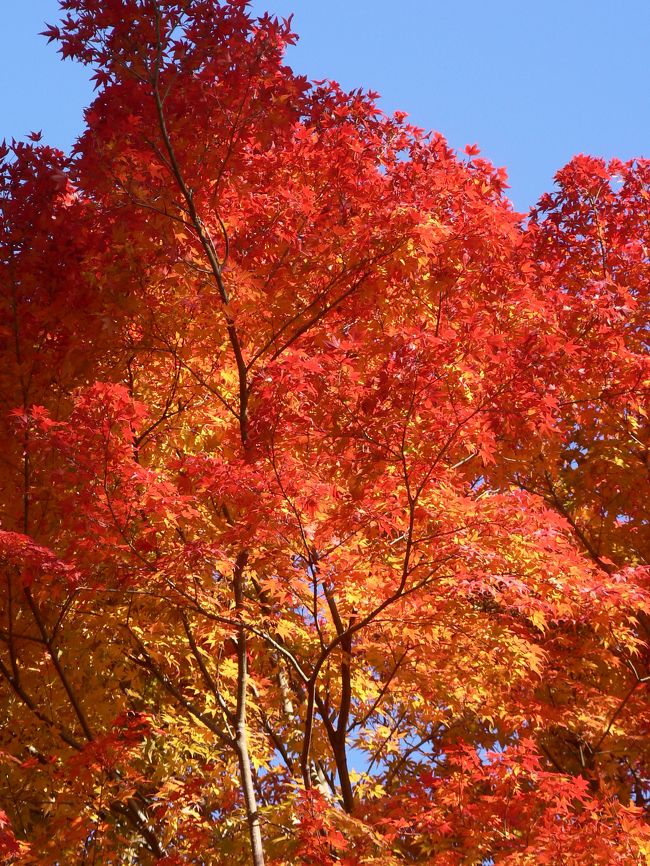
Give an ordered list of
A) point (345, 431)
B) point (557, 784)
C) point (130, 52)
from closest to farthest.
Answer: point (345, 431)
point (130, 52)
point (557, 784)

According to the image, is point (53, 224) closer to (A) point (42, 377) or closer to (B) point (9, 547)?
(A) point (42, 377)

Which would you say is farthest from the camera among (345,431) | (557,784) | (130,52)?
(557,784)

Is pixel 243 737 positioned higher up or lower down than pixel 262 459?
lower down

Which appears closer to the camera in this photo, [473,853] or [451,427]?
[451,427]

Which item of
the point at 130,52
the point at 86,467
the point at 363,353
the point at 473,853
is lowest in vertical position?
the point at 473,853

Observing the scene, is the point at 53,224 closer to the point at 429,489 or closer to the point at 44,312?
the point at 44,312

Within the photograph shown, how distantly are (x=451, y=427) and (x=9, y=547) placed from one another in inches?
112

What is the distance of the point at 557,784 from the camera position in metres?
6.20

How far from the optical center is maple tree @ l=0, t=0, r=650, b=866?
5422mm

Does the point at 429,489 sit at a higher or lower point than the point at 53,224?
lower

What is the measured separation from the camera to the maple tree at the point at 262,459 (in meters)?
5.42

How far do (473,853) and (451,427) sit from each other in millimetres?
3321

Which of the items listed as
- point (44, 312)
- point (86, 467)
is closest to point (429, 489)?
point (86, 467)

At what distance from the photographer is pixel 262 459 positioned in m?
5.45
